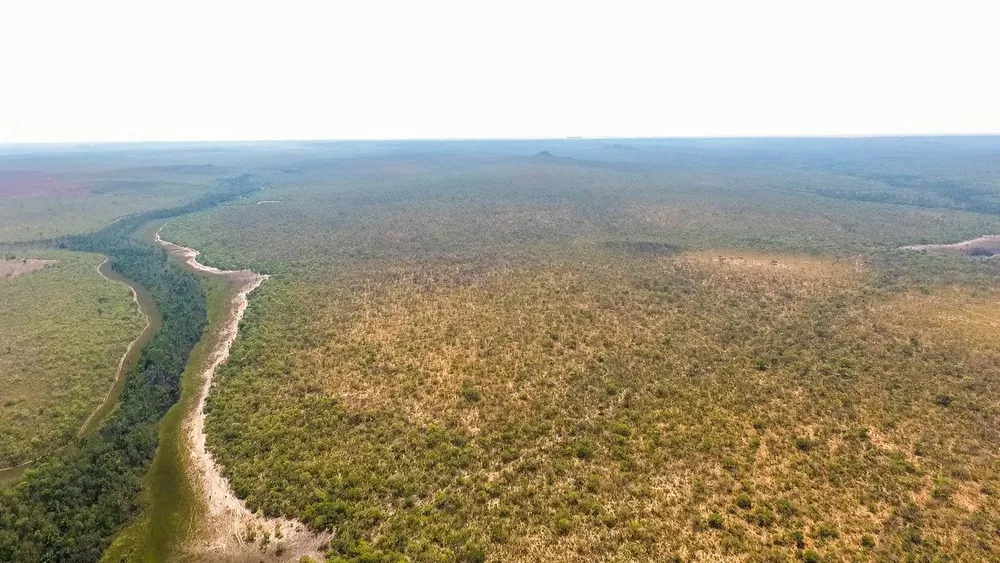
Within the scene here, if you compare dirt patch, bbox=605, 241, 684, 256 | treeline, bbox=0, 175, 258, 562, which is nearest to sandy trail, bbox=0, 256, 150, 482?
treeline, bbox=0, 175, 258, 562

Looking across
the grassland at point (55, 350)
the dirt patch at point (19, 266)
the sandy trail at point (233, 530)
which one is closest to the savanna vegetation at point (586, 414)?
the sandy trail at point (233, 530)

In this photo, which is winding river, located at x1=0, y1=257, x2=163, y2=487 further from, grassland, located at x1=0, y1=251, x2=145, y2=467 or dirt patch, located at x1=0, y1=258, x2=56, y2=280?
dirt patch, located at x1=0, y1=258, x2=56, y2=280

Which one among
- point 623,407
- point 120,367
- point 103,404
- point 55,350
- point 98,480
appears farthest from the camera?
point 120,367

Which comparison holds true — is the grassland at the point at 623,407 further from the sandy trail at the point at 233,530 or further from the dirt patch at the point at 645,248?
the dirt patch at the point at 645,248

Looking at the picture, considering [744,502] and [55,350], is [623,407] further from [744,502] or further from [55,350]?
[55,350]

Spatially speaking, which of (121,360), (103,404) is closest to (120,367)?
(121,360)

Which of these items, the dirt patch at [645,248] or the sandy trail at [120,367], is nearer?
the sandy trail at [120,367]
